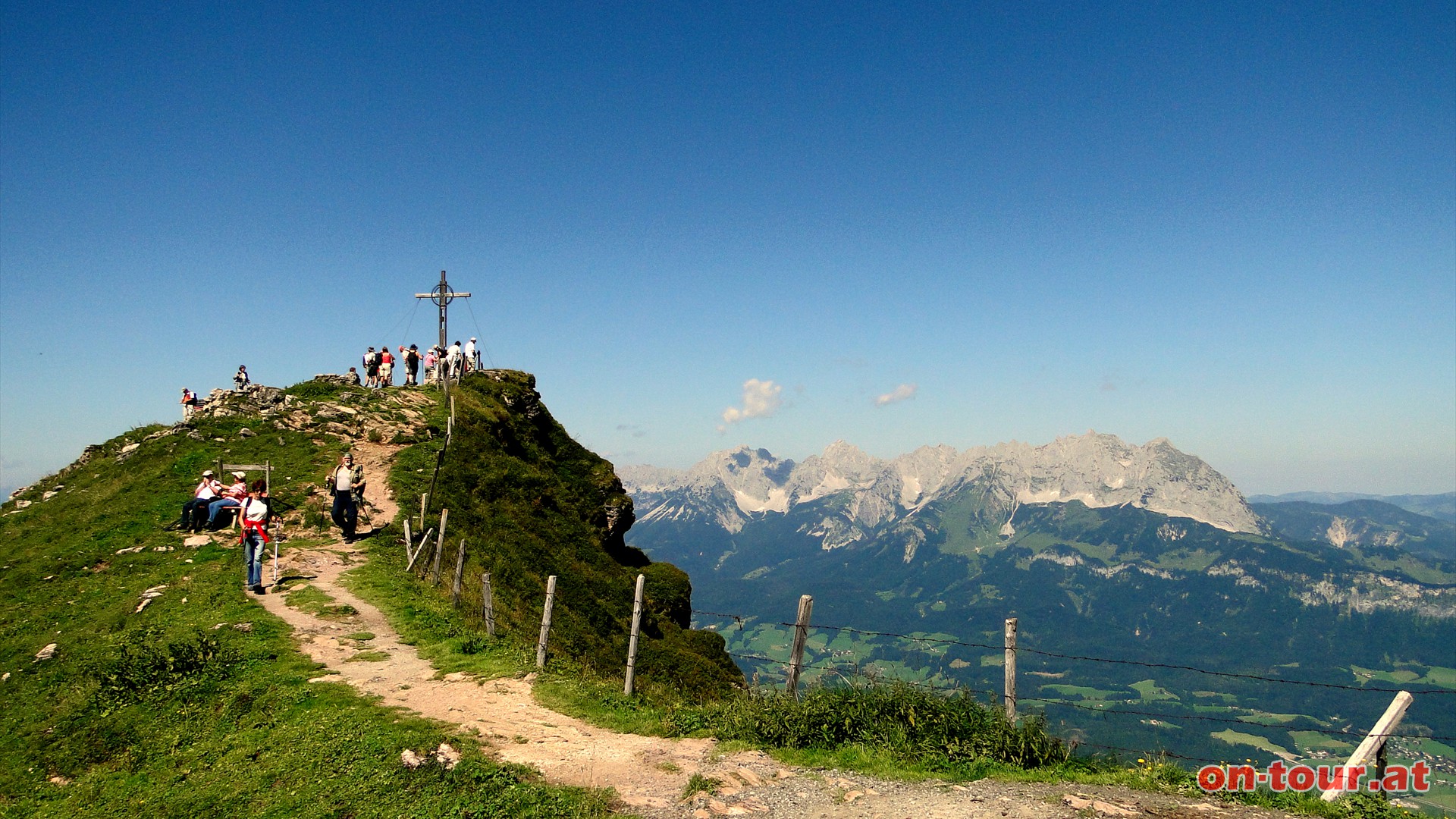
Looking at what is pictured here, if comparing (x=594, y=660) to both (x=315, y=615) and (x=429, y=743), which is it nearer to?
(x=315, y=615)

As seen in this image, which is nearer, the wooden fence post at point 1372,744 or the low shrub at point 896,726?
the wooden fence post at point 1372,744

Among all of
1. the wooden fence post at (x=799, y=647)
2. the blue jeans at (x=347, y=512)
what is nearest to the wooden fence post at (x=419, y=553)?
the blue jeans at (x=347, y=512)

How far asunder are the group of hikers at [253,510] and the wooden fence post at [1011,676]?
74.8 ft

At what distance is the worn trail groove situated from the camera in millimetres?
11445

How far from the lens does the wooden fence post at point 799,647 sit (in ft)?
51.8

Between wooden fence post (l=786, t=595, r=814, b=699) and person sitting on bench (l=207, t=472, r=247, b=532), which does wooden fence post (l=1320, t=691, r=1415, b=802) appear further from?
person sitting on bench (l=207, t=472, r=247, b=532)

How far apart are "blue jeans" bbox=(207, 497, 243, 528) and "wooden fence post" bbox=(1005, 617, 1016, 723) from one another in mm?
28831

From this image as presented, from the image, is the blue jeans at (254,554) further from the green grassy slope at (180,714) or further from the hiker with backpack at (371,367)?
the hiker with backpack at (371,367)

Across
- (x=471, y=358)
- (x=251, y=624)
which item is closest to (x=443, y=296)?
(x=471, y=358)

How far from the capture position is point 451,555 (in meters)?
29.4

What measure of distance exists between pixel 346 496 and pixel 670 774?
23.3 metres

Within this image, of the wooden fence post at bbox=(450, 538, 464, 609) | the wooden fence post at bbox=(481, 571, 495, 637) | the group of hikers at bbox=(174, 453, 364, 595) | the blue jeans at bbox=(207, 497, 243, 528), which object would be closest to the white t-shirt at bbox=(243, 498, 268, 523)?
the group of hikers at bbox=(174, 453, 364, 595)

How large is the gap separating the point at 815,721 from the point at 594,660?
46.1ft

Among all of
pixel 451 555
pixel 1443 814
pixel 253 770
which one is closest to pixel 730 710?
pixel 253 770
